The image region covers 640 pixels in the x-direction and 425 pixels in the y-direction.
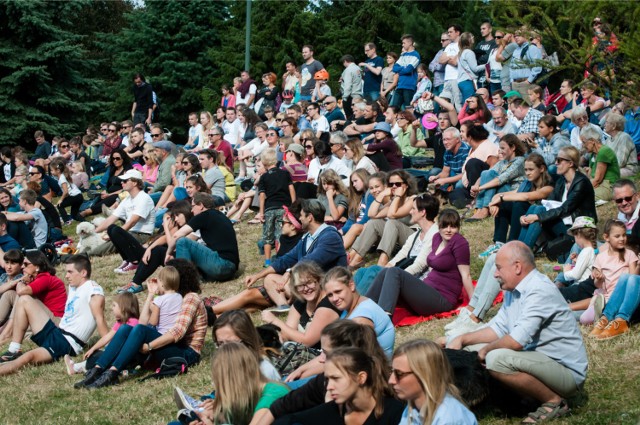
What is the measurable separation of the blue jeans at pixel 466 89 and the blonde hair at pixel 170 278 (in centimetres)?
960

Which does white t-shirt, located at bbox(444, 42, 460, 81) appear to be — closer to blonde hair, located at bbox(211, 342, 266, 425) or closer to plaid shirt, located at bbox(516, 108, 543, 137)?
plaid shirt, located at bbox(516, 108, 543, 137)

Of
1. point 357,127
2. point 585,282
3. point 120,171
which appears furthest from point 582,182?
point 120,171

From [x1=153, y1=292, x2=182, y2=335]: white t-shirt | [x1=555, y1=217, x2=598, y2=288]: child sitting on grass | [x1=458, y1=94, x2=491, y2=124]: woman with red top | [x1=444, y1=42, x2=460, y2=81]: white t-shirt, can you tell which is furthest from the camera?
[x1=444, y1=42, x2=460, y2=81]: white t-shirt

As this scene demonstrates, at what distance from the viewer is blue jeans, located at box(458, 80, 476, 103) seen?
17.4 m

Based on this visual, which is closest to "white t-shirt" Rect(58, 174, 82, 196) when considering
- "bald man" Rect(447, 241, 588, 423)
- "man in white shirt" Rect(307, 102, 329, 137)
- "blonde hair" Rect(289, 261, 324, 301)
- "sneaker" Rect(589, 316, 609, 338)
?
"man in white shirt" Rect(307, 102, 329, 137)

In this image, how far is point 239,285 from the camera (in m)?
12.3

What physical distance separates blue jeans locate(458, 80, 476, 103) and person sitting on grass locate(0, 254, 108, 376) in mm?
9430

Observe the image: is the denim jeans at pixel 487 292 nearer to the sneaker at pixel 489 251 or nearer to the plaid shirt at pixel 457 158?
the sneaker at pixel 489 251

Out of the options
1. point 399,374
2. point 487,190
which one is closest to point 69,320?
point 487,190

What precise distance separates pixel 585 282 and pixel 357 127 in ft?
27.4

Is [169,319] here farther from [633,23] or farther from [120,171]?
[120,171]

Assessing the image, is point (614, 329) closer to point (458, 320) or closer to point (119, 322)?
point (458, 320)

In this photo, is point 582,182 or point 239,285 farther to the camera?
point 239,285

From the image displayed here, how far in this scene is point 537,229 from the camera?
10664mm
